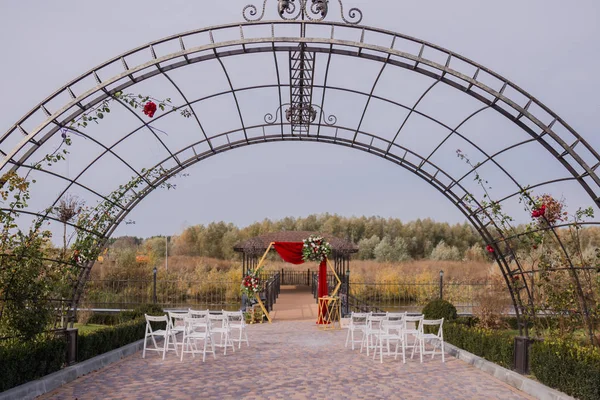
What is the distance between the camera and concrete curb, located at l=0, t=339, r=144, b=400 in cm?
587

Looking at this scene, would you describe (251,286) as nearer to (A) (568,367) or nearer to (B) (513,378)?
(B) (513,378)

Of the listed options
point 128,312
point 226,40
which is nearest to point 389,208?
point 128,312

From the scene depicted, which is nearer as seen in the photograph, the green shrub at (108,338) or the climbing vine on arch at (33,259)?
the climbing vine on arch at (33,259)

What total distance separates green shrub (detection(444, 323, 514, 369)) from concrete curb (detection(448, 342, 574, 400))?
0.39ft

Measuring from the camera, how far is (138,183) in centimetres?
915

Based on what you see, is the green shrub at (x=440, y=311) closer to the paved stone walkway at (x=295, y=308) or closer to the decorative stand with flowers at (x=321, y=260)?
the decorative stand with flowers at (x=321, y=260)

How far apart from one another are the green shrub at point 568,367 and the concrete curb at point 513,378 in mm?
109

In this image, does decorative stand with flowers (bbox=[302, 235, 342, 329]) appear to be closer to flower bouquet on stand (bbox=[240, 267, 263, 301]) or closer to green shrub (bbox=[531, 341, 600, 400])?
flower bouquet on stand (bbox=[240, 267, 263, 301])

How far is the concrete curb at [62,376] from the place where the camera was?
5.87 m

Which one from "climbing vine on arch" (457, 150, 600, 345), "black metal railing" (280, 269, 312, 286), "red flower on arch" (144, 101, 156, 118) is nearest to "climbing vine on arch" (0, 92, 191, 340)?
"red flower on arch" (144, 101, 156, 118)

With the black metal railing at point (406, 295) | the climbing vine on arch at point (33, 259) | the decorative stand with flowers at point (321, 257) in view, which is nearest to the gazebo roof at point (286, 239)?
the black metal railing at point (406, 295)

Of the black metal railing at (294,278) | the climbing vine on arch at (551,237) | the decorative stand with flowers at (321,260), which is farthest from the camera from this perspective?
the black metal railing at (294,278)

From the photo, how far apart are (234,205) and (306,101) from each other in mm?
26871

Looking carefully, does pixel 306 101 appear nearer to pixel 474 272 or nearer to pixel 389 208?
pixel 474 272
